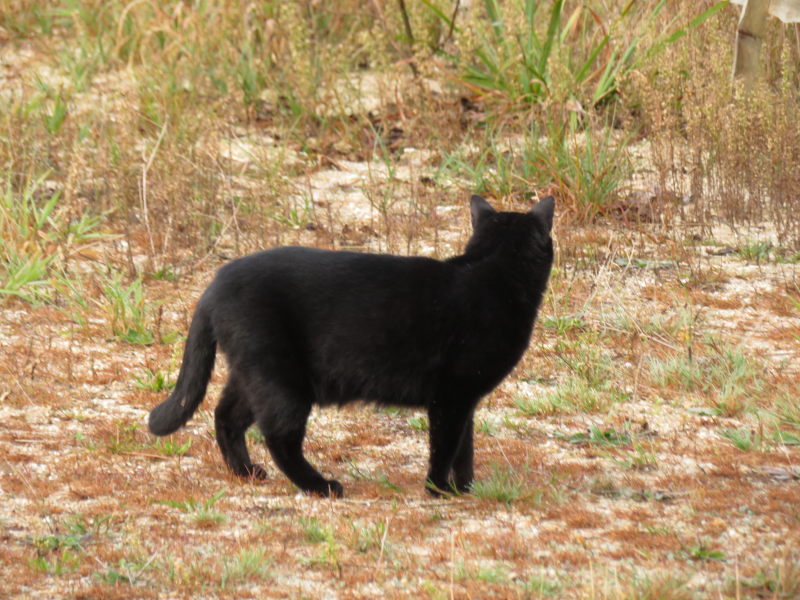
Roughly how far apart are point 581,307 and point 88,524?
3246mm

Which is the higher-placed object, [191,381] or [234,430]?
[191,381]

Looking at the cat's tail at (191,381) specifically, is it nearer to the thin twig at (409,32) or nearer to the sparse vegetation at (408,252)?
the sparse vegetation at (408,252)

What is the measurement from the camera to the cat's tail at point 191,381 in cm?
380

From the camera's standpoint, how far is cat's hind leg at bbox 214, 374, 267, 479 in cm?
398

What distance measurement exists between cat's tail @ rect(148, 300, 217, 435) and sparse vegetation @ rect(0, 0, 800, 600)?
0.23 metres

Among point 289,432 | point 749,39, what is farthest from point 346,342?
point 749,39

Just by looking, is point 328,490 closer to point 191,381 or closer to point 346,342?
point 346,342

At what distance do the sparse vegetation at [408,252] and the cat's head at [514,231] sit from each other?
2.66ft

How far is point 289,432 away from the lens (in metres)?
3.74

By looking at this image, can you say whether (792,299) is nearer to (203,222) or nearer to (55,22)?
(203,222)

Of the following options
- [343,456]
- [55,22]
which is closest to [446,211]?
[343,456]

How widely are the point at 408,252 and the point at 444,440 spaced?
2.64 metres

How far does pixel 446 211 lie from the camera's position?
716cm

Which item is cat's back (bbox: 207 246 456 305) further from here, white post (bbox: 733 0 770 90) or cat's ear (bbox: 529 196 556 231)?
white post (bbox: 733 0 770 90)
